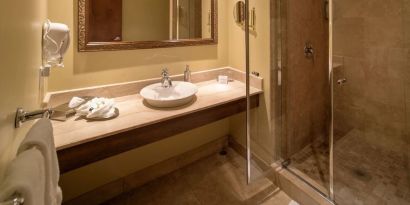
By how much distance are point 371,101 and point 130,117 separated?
206 centimetres

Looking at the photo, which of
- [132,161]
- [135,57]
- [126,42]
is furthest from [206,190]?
[126,42]

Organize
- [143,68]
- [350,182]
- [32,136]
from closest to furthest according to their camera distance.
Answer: [32,136]
[350,182]
[143,68]

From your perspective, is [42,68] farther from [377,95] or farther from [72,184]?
[377,95]

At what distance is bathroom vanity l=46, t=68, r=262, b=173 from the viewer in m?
1.16

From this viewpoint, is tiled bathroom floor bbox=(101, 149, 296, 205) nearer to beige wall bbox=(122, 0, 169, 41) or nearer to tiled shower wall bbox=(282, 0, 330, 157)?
tiled shower wall bbox=(282, 0, 330, 157)

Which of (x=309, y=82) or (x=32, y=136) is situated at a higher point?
(x=309, y=82)

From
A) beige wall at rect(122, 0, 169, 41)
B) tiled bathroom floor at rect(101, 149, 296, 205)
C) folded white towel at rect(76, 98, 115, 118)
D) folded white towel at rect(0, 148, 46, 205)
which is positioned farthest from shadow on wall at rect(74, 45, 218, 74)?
folded white towel at rect(0, 148, 46, 205)

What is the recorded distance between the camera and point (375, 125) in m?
2.05

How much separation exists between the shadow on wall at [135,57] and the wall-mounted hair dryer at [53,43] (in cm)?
26

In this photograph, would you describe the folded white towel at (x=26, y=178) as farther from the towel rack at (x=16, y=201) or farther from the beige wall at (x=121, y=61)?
the beige wall at (x=121, y=61)

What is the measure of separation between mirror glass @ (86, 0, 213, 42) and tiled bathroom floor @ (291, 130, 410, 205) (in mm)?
1474

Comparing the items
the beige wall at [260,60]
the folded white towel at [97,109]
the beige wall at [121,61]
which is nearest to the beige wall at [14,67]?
the folded white towel at [97,109]

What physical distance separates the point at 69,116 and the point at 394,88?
95.9 inches

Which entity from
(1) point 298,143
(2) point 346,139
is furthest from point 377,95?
(1) point 298,143
